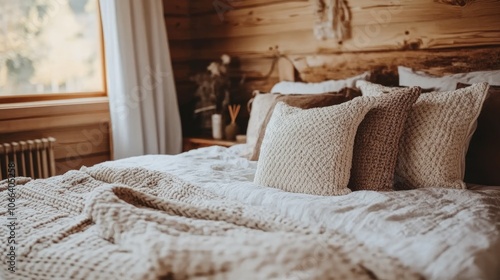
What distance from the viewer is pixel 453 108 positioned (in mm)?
1729

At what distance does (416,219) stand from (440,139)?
467 millimetres

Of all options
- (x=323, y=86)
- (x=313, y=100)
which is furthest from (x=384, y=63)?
(x=313, y=100)

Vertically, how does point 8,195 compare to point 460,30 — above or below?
below

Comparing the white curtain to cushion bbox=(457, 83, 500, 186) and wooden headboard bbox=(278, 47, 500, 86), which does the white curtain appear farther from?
cushion bbox=(457, 83, 500, 186)

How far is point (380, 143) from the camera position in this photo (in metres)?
1.70

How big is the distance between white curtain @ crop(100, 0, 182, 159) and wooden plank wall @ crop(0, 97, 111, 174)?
122 mm

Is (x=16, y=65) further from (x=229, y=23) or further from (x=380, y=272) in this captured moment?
(x=380, y=272)

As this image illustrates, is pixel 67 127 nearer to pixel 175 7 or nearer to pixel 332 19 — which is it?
pixel 175 7

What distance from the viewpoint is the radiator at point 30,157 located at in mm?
2799

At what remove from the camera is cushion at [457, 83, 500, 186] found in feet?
5.86

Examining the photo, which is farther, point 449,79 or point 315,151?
point 449,79

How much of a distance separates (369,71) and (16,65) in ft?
6.92

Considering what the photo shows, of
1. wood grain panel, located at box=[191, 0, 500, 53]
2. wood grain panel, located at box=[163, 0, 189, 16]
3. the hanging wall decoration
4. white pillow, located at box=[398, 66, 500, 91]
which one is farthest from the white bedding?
wood grain panel, located at box=[163, 0, 189, 16]

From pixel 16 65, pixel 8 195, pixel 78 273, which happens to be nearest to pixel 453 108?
pixel 78 273
